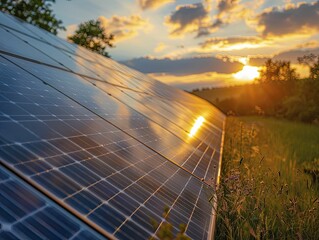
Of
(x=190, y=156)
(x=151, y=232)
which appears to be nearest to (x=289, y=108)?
(x=190, y=156)

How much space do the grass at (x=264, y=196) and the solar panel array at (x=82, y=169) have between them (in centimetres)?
45

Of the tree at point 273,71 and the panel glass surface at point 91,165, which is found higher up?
the tree at point 273,71

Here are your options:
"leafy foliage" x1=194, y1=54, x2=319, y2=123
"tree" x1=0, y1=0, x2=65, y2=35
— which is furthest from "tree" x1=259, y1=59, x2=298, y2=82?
"tree" x1=0, y1=0, x2=65, y2=35

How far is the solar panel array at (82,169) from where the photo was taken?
257 cm

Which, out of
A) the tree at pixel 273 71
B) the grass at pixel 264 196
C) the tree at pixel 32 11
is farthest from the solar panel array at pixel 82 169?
the tree at pixel 273 71

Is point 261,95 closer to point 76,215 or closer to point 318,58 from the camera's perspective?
point 318,58

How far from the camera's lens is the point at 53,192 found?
9.30 ft

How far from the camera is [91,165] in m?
3.80

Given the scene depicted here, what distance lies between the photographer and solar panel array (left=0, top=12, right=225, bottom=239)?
257 centimetres

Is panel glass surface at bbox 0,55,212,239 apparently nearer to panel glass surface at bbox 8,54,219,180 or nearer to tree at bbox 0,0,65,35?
panel glass surface at bbox 8,54,219,180

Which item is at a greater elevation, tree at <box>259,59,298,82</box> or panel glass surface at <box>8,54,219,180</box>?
tree at <box>259,59,298,82</box>

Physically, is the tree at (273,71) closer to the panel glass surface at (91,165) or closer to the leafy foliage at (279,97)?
the leafy foliage at (279,97)

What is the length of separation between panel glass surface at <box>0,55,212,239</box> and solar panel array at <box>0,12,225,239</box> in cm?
1

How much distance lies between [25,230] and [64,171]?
3.70ft
